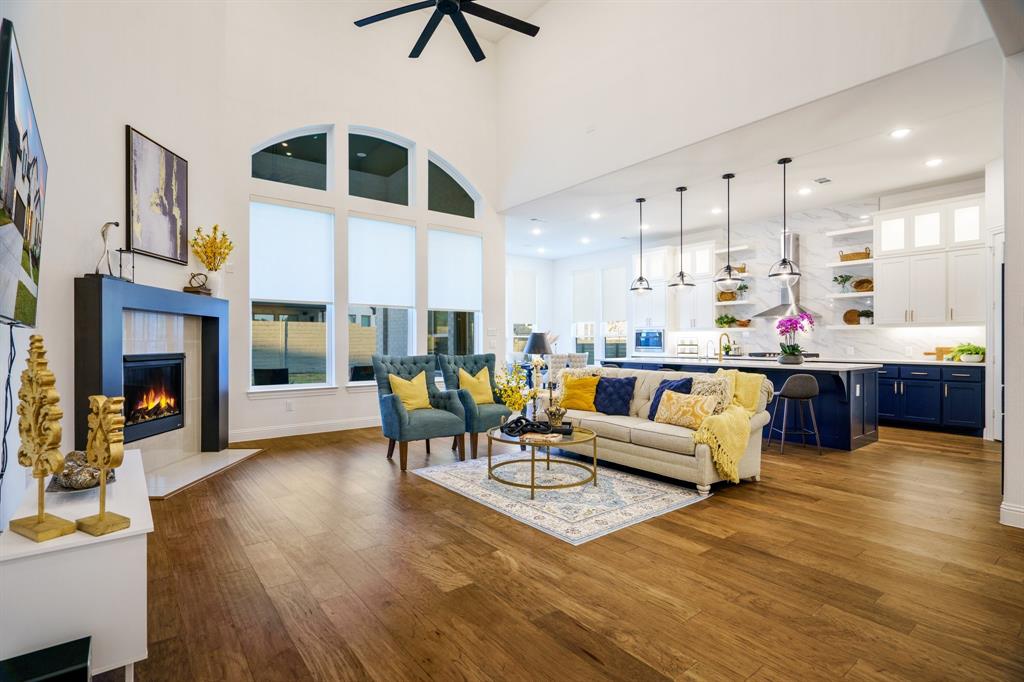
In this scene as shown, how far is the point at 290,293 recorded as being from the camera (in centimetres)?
629

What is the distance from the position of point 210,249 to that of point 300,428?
7.74ft

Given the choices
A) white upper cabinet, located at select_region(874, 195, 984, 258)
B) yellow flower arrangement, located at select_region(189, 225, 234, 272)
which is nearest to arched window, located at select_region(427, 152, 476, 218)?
yellow flower arrangement, located at select_region(189, 225, 234, 272)

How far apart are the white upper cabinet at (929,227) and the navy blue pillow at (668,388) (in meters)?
4.66

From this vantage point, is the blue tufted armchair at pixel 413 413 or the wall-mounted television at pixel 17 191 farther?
the blue tufted armchair at pixel 413 413

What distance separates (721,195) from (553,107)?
8.68ft

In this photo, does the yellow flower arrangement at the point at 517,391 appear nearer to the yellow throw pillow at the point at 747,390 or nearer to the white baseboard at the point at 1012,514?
the yellow throw pillow at the point at 747,390

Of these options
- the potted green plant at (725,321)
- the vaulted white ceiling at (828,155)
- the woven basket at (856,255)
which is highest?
the vaulted white ceiling at (828,155)

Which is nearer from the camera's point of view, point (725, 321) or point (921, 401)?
point (921, 401)

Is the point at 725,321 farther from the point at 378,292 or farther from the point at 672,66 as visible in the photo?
the point at 378,292

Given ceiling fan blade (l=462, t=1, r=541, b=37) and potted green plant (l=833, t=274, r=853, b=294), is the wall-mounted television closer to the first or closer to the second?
ceiling fan blade (l=462, t=1, r=541, b=37)

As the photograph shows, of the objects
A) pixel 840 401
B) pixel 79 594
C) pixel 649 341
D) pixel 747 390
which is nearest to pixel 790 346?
pixel 840 401

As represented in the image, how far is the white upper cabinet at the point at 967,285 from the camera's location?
6281mm

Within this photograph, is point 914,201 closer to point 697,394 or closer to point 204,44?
point 697,394

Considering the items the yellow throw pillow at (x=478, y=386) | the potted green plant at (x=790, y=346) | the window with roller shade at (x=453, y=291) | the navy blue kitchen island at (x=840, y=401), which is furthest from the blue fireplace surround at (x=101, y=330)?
the potted green plant at (x=790, y=346)
